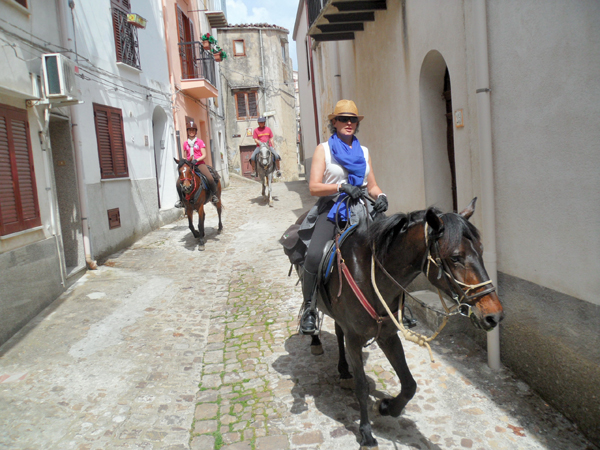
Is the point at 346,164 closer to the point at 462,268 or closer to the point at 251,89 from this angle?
the point at 462,268

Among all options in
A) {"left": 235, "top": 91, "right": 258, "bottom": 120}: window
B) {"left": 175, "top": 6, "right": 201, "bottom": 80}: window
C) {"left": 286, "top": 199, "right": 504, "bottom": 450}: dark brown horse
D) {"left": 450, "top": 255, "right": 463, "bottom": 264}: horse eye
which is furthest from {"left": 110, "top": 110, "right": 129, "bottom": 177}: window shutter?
{"left": 235, "top": 91, "right": 258, "bottom": 120}: window

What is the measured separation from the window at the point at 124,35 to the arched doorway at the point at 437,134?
731 centimetres

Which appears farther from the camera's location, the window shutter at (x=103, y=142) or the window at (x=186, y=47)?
the window at (x=186, y=47)

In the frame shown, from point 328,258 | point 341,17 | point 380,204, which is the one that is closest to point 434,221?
point 380,204

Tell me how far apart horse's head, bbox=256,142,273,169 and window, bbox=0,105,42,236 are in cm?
943

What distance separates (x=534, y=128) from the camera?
3844mm

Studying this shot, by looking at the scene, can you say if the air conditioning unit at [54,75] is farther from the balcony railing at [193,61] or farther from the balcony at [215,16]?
the balcony at [215,16]

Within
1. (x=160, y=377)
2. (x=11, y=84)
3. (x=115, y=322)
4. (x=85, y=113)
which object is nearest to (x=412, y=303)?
(x=160, y=377)

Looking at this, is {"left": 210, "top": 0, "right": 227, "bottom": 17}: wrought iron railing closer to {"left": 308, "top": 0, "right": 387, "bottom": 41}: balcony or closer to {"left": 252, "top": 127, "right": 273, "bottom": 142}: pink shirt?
{"left": 252, "top": 127, "right": 273, "bottom": 142}: pink shirt

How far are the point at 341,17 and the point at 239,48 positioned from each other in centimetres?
2399

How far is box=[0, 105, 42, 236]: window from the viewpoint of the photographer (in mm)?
5680

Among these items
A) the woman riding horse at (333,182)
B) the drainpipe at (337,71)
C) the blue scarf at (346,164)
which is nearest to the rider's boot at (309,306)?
the woman riding horse at (333,182)

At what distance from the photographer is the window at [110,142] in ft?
30.4

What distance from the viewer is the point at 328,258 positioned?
370 centimetres
